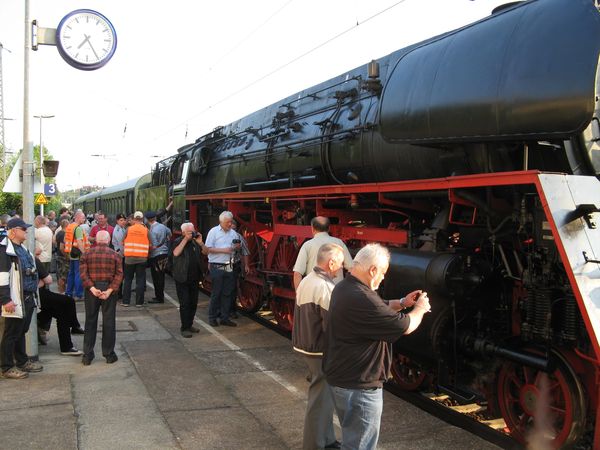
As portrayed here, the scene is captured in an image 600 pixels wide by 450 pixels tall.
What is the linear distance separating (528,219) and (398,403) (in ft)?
7.25

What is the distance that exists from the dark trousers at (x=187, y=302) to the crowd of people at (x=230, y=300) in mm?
15

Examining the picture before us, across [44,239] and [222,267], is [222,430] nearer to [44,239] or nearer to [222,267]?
[222,267]

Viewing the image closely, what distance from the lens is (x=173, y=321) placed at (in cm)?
895

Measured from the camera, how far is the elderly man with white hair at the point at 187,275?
794 cm

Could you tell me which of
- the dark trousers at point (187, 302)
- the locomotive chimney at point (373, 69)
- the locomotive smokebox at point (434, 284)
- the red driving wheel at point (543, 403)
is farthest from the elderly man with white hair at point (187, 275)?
the red driving wheel at point (543, 403)

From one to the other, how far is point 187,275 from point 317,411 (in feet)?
14.7

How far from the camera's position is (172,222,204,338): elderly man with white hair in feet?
26.0

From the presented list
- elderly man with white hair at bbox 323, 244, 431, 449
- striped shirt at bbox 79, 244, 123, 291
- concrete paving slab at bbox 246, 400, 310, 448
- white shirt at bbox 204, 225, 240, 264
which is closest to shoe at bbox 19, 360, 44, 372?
striped shirt at bbox 79, 244, 123, 291

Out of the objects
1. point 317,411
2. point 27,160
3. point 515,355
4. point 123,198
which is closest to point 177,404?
point 317,411

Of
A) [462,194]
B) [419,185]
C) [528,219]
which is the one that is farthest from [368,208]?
[528,219]

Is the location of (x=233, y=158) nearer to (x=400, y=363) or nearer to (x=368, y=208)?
(x=368, y=208)

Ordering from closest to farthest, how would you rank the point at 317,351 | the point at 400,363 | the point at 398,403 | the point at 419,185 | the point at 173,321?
the point at 317,351
the point at 419,185
the point at 398,403
the point at 400,363
the point at 173,321

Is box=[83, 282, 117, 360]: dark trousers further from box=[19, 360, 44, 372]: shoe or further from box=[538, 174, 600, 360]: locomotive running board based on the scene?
box=[538, 174, 600, 360]: locomotive running board

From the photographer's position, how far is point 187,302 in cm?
793
